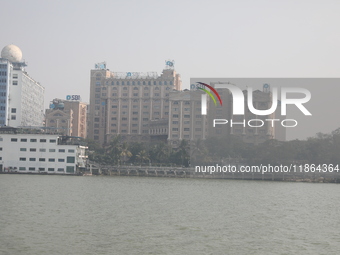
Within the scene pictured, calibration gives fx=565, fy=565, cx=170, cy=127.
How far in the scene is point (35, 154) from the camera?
121 meters

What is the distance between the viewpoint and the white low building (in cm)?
12138

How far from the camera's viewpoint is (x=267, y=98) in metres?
162

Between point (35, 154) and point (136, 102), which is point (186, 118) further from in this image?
point (35, 154)

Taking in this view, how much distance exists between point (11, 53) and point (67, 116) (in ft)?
116

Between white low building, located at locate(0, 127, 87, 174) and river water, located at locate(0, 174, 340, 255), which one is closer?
river water, located at locate(0, 174, 340, 255)

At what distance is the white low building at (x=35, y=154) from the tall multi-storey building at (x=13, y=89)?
2800cm

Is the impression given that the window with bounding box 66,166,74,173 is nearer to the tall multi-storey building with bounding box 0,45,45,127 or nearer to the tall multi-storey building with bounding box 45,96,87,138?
the tall multi-storey building with bounding box 0,45,45,127

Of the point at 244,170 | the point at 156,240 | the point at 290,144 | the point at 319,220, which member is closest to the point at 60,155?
the point at 244,170

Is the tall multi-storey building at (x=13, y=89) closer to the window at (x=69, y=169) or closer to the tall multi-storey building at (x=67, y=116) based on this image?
the tall multi-storey building at (x=67, y=116)

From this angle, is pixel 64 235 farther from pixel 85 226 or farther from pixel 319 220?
pixel 319 220

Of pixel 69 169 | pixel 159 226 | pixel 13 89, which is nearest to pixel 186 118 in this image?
pixel 13 89

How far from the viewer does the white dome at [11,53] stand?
15400 cm

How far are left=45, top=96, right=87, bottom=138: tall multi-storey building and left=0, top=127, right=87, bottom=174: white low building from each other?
5657 cm

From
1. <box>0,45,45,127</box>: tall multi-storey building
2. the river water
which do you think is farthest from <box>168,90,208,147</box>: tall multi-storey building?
the river water
